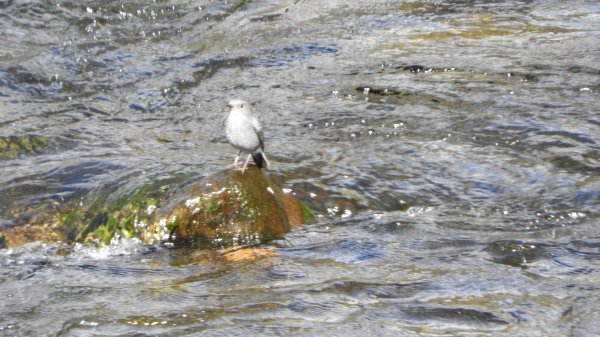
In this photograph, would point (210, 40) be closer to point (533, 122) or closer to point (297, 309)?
point (533, 122)

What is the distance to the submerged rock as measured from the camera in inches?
266

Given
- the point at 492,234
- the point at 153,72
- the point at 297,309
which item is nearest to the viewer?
the point at 297,309

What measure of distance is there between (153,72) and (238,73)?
3.13 feet

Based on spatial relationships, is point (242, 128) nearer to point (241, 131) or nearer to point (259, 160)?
point (241, 131)

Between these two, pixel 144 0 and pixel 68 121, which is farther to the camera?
pixel 144 0

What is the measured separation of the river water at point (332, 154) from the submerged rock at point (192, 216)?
0.14 meters

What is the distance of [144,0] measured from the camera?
1400 cm

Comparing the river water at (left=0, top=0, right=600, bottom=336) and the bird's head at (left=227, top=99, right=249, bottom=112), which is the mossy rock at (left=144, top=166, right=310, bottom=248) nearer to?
the river water at (left=0, top=0, right=600, bottom=336)

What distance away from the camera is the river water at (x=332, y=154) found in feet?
18.0

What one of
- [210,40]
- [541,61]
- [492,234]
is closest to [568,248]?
[492,234]

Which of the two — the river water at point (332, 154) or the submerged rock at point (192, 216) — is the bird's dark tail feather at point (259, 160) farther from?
the river water at point (332, 154)

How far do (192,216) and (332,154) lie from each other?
210 centimetres

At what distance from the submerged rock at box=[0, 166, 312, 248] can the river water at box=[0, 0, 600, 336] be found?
141 mm

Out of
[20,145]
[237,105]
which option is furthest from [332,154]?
[20,145]
